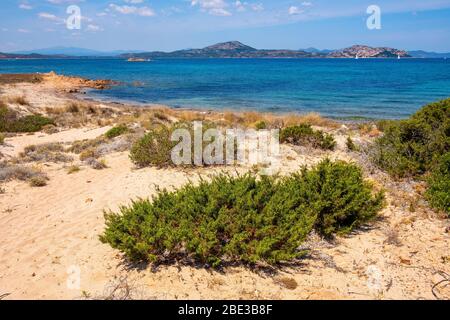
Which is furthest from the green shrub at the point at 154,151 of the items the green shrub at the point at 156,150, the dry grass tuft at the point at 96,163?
the dry grass tuft at the point at 96,163

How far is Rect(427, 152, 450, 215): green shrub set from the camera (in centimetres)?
667

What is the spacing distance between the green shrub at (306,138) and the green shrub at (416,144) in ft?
6.52

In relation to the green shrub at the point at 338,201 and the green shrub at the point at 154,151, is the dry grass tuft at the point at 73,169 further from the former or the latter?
the green shrub at the point at 338,201

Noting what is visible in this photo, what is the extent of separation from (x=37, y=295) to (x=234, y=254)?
256 cm

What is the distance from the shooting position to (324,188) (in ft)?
21.3

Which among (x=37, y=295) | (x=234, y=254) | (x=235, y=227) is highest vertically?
(x=235, y=227)

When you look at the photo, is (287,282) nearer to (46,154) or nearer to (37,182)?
(37,182)

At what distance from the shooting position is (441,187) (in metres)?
6.90

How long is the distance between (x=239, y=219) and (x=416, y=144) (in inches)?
235

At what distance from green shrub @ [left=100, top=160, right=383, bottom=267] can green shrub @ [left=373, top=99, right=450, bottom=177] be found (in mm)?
2765

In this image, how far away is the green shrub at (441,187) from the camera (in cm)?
667
